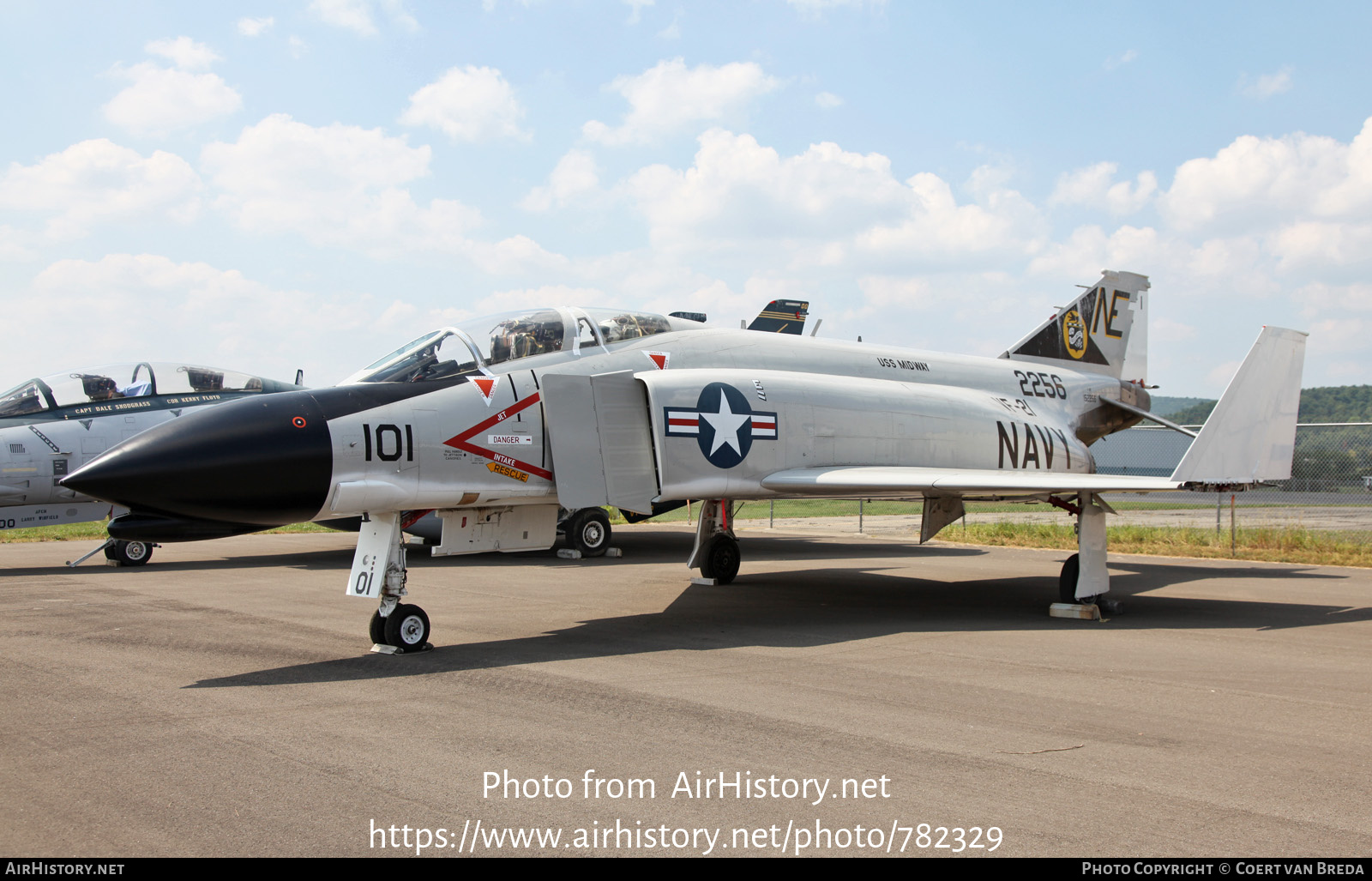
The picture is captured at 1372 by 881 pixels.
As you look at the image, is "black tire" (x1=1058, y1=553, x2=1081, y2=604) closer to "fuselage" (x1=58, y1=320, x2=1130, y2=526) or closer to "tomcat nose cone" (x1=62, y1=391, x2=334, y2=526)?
"fuselage" (x1=58, y1=320, x2=1130, y2=526)

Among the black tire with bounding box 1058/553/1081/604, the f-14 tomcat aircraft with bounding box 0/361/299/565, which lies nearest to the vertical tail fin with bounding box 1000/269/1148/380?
the black tire with bounding box 1058/553/1081/604

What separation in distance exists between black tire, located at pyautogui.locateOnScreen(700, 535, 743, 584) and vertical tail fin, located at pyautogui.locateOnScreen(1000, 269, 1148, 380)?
5259 millimetres

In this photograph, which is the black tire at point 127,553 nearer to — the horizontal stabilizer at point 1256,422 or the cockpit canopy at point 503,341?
the cockpit canopy at point 503,341

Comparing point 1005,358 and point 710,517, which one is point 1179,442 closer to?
point 1005,358

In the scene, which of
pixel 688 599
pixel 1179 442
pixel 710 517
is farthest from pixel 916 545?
pixel 1179 442

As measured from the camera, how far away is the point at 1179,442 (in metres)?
47.8

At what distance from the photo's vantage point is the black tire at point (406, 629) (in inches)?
298

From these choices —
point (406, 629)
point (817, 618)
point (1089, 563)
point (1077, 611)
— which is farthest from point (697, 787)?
point (1089, 563)

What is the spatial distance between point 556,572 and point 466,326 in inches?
257

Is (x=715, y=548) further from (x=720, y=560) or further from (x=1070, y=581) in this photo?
(x=1070, y=581)

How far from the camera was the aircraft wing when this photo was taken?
9.30 meters

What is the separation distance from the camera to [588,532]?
1727 centimetres

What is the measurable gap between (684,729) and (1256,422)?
8006 millimetres

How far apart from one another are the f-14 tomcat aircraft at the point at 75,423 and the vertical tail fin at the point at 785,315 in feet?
40.6
